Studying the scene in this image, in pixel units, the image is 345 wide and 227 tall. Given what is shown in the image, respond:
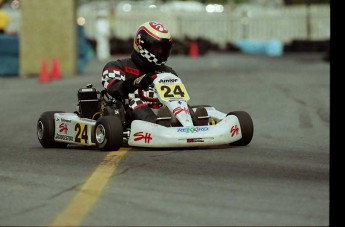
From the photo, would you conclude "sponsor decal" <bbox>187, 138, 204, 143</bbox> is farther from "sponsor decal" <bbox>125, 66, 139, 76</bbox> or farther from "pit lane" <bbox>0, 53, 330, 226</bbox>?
"sponsor decal" <bbox>125, 66, 139, 76</bbox>

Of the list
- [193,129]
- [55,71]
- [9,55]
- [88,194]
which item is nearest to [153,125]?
[193,129]

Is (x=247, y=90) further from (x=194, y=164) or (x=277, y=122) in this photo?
(x=194, y=164)

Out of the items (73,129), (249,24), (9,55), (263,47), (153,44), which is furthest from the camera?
(249,24)

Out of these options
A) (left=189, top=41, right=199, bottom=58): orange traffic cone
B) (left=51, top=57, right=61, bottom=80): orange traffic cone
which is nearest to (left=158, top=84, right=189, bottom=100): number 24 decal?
(left=51, top=57, right=61, bottom=80): orange traffic cone

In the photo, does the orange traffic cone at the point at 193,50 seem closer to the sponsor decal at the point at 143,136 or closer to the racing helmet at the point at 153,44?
the racing helmet at the point at 153,44

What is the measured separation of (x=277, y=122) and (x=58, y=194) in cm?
911

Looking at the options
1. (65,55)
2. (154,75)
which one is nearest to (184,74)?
(65,55)

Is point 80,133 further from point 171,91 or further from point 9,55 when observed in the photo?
point 9,55

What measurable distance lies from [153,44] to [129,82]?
28.6 inches

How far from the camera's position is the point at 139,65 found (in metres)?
12.9

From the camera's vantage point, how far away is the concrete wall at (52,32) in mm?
33250

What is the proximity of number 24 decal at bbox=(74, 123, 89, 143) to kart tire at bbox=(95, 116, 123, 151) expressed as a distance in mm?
562

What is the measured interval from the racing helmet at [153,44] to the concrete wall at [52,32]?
20.5 meters

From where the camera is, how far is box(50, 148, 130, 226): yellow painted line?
24.0ft
